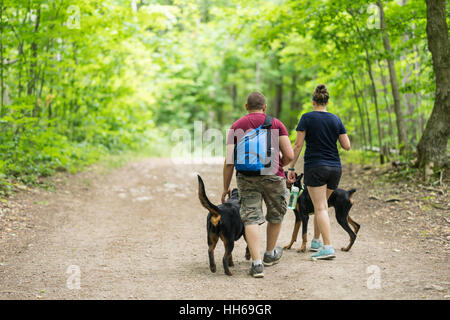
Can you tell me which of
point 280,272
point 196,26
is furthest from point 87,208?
point 196,26

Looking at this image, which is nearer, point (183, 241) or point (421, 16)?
point (183, 241)

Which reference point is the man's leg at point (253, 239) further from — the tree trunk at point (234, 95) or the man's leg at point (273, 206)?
the tree trunk at point (234, 95)

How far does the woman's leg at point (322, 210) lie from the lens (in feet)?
16.2

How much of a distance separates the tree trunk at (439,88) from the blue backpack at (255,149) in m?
5.11

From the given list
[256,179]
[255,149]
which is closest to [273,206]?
[256,179]

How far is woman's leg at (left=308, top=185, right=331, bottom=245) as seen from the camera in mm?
4934

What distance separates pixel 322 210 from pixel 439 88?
4764 mm

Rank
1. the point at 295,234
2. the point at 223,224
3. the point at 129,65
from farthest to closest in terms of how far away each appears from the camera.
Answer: the point at 129,65 → the point at 295,234 → the point at 223,224

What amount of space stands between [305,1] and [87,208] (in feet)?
23.4

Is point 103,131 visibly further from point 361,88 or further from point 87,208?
point 361,88

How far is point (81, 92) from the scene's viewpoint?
12562 mm

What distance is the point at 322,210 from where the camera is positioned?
496 cm

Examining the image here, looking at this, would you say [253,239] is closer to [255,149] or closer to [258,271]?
[258,271]

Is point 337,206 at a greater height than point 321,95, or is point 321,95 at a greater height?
point 321,95
